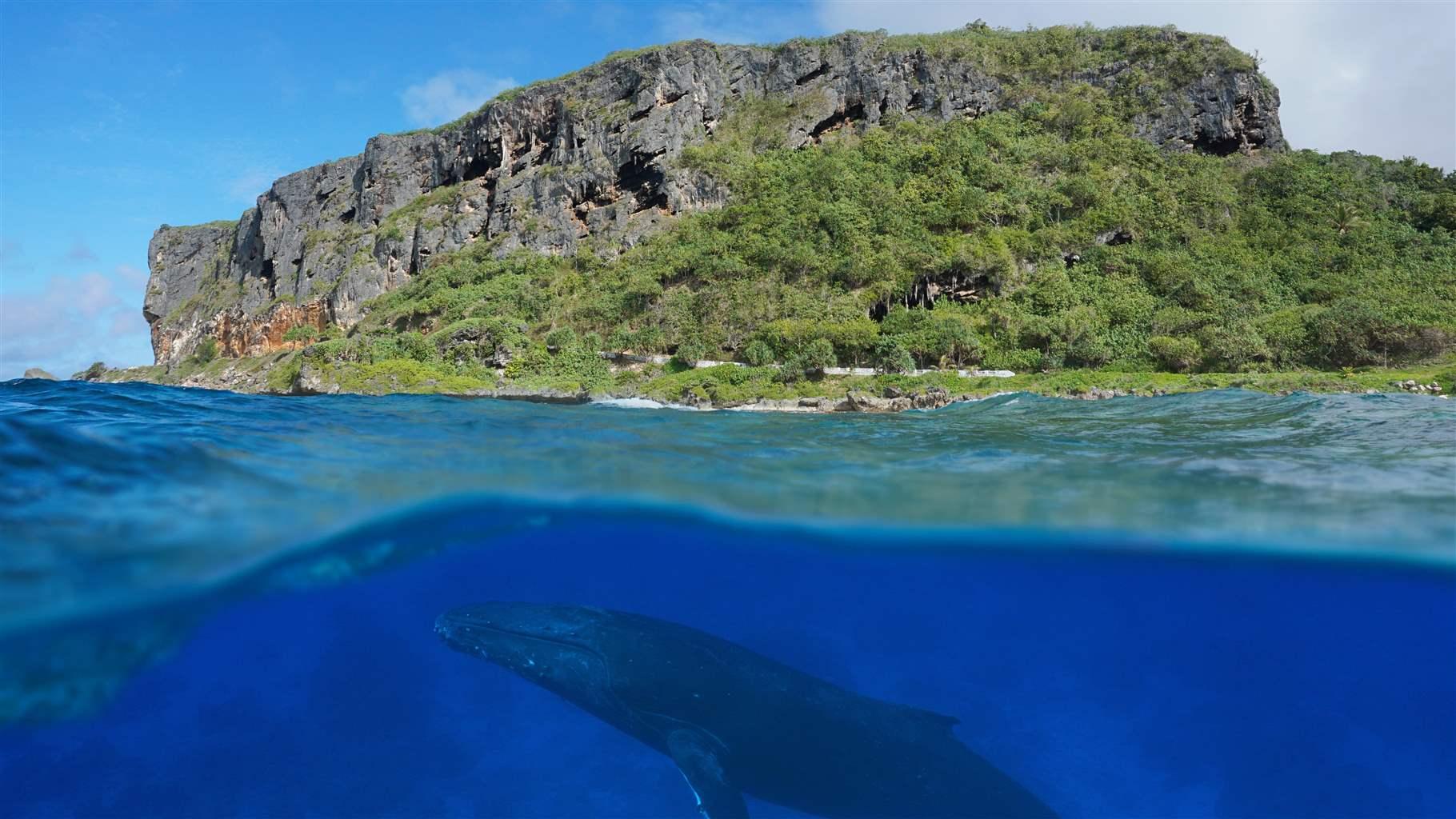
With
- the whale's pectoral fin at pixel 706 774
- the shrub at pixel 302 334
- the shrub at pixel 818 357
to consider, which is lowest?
the whale's pectoral fin at pixel 706 774

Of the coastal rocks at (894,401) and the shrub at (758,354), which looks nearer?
the coastal rocks at (894,401)

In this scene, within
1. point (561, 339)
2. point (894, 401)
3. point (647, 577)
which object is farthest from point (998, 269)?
point (647, 577)

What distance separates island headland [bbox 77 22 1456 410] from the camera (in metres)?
32.5

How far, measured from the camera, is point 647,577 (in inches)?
464

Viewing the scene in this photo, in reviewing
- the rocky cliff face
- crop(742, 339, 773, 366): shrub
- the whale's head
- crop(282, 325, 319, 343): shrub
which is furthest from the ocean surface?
crop(282, 325, 319, 343): shrub

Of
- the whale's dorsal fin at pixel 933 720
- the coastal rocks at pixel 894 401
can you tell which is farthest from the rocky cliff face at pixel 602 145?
the whale's dorsal fin at pixel 933 720

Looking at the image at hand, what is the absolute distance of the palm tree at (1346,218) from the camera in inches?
1666

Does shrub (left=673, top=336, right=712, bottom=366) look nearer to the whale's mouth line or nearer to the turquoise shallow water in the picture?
the turquoise shallow water

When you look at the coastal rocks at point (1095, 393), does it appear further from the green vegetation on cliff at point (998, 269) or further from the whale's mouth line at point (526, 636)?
the whale's mouth line at point (526, 636)

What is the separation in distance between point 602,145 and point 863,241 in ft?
83.5

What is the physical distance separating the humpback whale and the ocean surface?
30 centimetres

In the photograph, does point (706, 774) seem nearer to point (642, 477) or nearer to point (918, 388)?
point (642, 477)

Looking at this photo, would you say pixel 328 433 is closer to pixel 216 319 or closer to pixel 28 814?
pixel 28 814

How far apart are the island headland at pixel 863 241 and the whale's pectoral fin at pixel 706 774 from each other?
21917 millimetres
